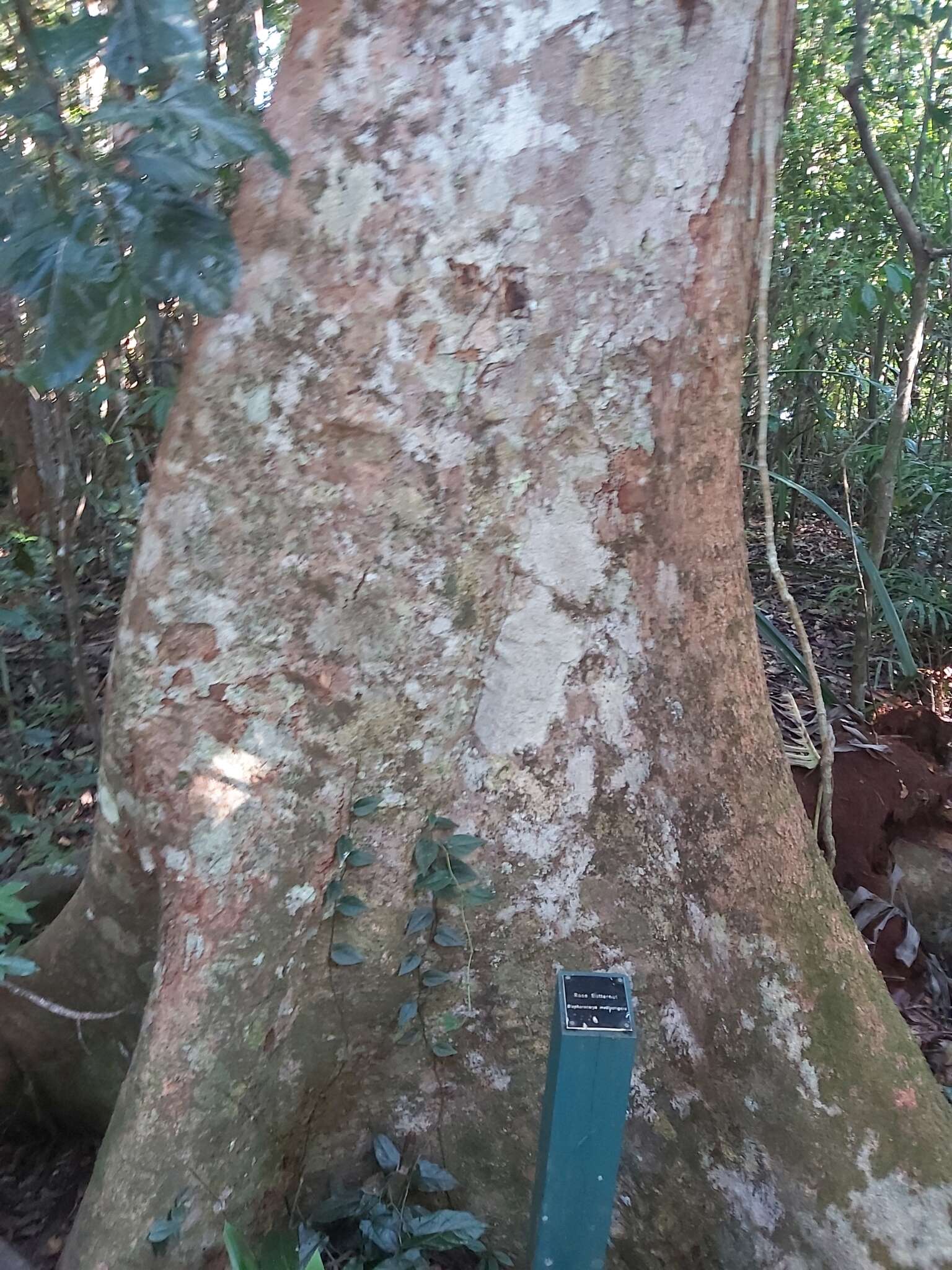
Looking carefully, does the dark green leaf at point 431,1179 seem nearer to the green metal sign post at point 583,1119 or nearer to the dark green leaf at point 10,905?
the green metal sign post at point 583,1119

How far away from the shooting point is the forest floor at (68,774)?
226cm

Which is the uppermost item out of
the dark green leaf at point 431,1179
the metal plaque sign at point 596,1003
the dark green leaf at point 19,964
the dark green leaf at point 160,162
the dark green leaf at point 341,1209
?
the dark green leaf at point 160,162

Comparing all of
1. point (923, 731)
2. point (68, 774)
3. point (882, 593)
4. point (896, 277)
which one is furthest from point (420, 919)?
point (896, 277)

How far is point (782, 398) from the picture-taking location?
6145 millimetres

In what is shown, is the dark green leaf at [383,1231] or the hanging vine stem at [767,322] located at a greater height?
the hanging vine stem at [767,322]

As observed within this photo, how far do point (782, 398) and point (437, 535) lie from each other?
513 cm

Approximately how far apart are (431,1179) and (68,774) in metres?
2.49

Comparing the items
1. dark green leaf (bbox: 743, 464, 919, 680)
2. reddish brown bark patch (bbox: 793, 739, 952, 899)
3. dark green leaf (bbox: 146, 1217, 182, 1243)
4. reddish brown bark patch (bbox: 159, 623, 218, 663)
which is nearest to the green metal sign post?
dark green leaf (bbox: 146, 1217, 182, 1243)

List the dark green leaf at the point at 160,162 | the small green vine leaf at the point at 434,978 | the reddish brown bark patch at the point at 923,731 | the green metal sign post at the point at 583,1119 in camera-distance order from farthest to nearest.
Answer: the reddish brown bark patch at the point at 923,731
the small green vine leaf at the point at 434,978
the dark green leaf at the point at 160,162
the green metal sign post at the point at 583,1119

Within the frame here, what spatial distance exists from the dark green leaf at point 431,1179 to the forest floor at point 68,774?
0.87 meters

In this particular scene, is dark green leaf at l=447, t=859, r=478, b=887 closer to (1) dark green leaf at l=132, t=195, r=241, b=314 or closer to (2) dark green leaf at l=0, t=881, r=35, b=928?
(2) dark green leaf at l=0, t=881, r=35, b=928

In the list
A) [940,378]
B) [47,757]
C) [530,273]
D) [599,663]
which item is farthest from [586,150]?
[940,378]

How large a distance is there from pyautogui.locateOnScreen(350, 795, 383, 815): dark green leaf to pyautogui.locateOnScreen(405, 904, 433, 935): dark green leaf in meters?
0.23

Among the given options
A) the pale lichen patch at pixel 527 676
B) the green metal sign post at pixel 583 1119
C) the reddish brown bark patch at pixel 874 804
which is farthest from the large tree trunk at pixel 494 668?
the reddish brown bark patch at pixel 874 804
